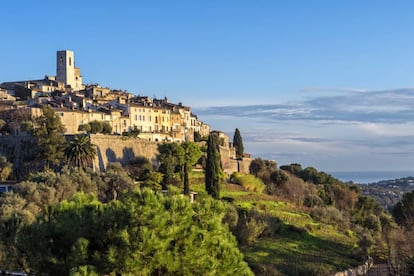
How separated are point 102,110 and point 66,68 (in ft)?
97.5

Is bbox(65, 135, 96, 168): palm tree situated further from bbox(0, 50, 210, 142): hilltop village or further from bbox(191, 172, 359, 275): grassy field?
bbox(0, 50, 210, 142): hilltop village

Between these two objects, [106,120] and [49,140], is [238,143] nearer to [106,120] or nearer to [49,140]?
[106,120]

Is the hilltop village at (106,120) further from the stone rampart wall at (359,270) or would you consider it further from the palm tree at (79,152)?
the stone rampart wall at (359,270)

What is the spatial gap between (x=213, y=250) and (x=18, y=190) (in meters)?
20.0

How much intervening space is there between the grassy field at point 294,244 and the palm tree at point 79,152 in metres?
8.65

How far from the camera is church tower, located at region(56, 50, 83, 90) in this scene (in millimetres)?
86812

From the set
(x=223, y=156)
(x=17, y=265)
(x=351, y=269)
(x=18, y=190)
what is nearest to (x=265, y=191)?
(x=223, y=156)

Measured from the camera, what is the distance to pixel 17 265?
15734 millimetres

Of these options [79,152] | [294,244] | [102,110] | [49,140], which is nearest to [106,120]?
[102,110]

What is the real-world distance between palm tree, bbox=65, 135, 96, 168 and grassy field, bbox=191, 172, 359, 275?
8646mm

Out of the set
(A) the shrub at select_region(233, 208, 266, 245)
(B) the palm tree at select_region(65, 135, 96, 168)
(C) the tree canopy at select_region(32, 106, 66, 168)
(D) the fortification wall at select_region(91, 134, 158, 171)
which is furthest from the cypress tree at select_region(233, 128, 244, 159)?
(A) the shrub at select_region(233, 208, 266, 245)

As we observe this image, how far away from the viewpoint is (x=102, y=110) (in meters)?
60.5

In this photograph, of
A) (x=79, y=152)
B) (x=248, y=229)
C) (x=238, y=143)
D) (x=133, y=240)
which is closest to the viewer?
(x=133, y=240)

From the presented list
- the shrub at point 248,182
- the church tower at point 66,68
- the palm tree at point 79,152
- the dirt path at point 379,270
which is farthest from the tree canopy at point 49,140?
the church tower at point 66,68
